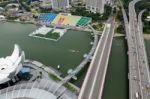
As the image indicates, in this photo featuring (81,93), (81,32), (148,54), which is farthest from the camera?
(81,32)

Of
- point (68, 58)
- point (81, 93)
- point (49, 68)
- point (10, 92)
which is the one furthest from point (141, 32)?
point (10, 92)

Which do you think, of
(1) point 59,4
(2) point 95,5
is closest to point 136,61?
(2) point 95,5

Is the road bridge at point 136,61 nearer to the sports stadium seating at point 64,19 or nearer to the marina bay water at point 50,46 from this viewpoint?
the marina bay water at point 50,46

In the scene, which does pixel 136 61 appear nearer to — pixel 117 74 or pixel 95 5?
pixel 117 74

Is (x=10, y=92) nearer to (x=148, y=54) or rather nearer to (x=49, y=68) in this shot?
(x=49, y=68)

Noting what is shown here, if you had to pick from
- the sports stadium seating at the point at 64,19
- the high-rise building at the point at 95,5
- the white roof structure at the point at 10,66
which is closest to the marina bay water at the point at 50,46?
the sports stadium seating at the point at 64,19

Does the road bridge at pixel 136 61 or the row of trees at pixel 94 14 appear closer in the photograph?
the road bridge at pixel 136 61

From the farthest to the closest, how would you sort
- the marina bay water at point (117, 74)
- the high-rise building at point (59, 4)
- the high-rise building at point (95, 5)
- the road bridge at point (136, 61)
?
the high-rise building at point (59, 4) → the high-rise building at point (95, 5) → the marina bay water at point (117, 74) → the road bridge at point (136, 61)
